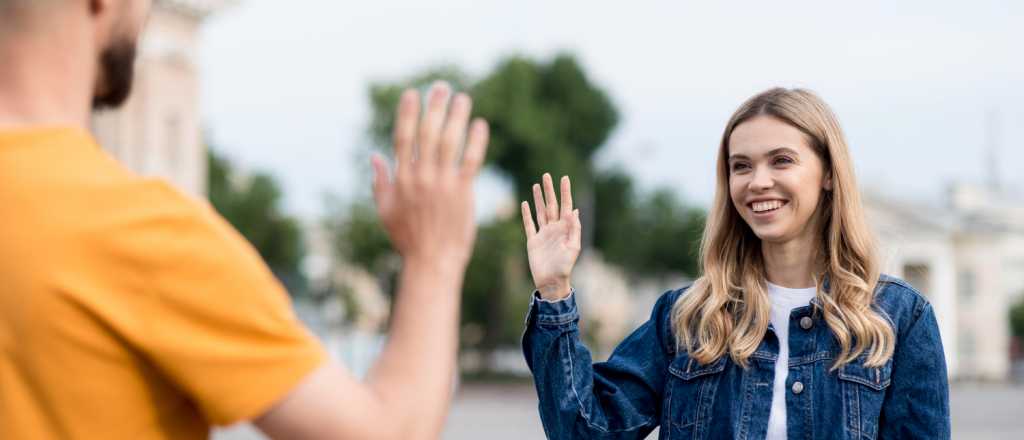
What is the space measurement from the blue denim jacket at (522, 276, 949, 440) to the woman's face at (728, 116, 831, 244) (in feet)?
0.74

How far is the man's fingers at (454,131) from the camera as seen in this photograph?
1.49 m

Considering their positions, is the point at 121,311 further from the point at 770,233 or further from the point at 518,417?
the point at 518,417

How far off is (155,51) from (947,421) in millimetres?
26059

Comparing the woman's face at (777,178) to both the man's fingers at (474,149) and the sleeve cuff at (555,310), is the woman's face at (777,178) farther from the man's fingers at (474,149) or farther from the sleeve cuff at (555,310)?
the man's fingers at (474,149)

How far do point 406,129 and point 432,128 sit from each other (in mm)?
37

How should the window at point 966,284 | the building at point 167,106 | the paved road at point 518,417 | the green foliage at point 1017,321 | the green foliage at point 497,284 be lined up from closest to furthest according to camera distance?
1. the paved road at point 518,417
2. the building at point 167,106
3. the green foliage at point 497,284
4. the window at point 966,284
5. the green foliage at point 1017,321

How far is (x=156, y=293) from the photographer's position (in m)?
1.37

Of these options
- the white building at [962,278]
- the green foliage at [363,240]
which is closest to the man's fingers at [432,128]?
the green foliage at [363,240]

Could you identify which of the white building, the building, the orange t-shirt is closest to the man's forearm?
the orange t-shirt

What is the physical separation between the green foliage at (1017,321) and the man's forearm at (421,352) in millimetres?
85041

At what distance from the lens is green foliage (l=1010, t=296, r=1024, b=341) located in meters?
80.2

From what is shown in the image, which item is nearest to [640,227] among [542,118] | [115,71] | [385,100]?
[542,118]

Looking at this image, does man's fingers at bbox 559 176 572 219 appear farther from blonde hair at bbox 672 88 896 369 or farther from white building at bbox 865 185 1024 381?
white building at bbox 865 185 1024 381

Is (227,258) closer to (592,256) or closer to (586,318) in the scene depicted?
(586,318)
